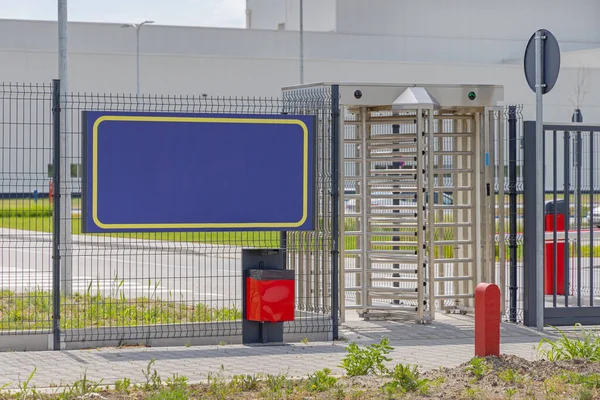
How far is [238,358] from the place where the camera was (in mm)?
9320

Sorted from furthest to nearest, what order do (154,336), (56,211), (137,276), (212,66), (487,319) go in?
(212,66) → (137,276) → (154,336) → (56,211) → (487,319)

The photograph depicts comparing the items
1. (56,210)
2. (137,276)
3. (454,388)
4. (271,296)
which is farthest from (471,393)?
(137,276)

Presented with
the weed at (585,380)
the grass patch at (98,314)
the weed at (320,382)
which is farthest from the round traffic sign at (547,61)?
the weed at (320,382)

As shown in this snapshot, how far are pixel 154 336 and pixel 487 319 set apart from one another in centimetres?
326

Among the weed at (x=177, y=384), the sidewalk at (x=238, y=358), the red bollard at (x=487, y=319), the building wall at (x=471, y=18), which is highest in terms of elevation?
the building wall at (x=471, y=18)

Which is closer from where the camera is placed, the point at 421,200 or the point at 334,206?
the point at 334,206

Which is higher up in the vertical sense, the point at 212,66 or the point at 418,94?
the point at 212,66

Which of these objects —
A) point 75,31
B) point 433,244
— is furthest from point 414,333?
point 75,31

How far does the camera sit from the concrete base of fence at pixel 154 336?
31.9 feet

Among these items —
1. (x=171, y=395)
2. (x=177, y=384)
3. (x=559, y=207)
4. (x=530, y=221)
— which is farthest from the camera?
(x=559, y=207)

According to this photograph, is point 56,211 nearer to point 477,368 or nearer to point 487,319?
point 487,319

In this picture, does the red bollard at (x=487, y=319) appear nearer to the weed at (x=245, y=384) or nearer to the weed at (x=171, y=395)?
the weed at (x=245, y=384)

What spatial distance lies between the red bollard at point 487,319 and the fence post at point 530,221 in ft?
10.3

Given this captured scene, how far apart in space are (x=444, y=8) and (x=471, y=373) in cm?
5901
